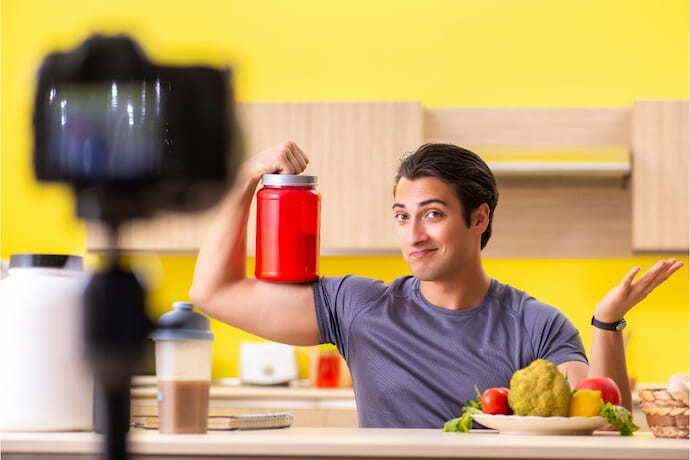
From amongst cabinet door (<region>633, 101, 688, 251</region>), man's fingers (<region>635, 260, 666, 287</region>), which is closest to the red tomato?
man's fingers (<region>635, 260, 666, 287</region>)

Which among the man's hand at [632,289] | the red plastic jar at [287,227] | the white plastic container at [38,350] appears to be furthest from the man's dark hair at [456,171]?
the white plastic container at [38,350]

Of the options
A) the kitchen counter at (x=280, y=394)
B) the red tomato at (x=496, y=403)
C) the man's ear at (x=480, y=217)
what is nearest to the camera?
the red tomato at (x=496, y=403)

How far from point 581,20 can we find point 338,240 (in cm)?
153

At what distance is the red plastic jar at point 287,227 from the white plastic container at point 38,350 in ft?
2.23

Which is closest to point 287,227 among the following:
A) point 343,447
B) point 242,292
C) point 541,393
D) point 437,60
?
point 242,292

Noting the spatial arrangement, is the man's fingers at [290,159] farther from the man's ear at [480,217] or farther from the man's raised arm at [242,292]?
the man's ear at [480,217]

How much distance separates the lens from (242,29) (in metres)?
4.90

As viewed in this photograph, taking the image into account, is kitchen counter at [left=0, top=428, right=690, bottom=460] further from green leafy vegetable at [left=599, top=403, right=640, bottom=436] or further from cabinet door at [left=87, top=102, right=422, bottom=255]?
cabinet door at [left=87, top=102, right=422, bottom=255]

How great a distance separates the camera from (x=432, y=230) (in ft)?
8.07

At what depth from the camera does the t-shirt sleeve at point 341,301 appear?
8.10ft

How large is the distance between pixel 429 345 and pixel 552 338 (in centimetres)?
28

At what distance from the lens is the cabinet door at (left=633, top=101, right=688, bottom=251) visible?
4.27m

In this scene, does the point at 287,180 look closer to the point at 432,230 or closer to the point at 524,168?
the point at 432,230

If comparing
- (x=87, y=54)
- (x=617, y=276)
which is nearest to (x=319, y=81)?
(x=617, y=276)
